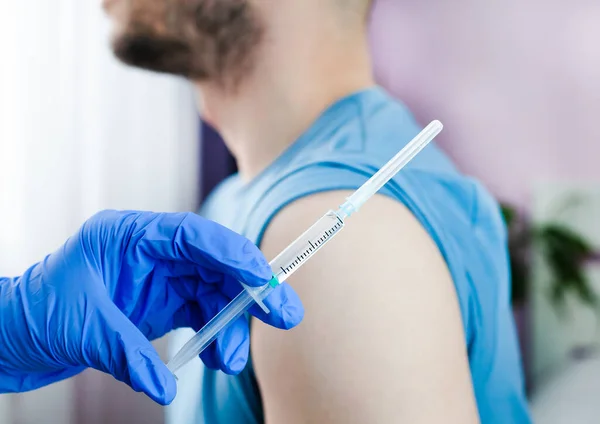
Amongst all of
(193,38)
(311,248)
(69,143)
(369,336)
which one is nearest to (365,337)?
(369,336)

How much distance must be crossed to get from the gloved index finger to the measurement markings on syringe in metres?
0.02

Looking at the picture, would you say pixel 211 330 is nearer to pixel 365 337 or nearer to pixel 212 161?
pixel 365 337

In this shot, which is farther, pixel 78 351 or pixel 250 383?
pixel 250 383

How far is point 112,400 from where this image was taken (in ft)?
4.77

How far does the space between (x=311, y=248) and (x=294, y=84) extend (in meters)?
0.40

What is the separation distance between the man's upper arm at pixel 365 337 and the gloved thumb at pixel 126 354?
12 centimetres

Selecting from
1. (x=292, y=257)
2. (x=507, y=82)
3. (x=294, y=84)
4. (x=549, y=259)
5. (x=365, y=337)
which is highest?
(x=294, y=84)

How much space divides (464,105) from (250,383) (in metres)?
1.76

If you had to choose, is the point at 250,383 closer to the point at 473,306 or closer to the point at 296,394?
the point at 296,394

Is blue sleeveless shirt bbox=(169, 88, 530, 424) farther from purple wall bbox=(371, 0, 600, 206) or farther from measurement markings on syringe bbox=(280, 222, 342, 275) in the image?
purple wall bbox=(371, 0, 600, 206)

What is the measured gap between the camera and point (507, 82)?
2037mm

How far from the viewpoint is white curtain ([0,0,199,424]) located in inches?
43.9

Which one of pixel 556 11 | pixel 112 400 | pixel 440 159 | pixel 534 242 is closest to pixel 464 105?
pixel 556 11

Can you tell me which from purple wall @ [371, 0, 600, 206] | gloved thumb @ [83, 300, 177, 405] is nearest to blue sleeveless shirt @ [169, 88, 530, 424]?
gloved thumb @ [83, 300, 177, 405]
